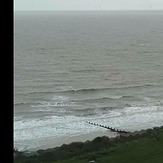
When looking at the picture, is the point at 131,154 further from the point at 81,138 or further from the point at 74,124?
the point at 74,124

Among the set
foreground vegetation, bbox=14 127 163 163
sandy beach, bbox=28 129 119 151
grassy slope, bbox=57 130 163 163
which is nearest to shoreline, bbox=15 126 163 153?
sandy beach, bbox=28 129 119 151

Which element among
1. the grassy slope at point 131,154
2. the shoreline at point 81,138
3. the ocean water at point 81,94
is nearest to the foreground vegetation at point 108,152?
the grassy slope at point 131,154

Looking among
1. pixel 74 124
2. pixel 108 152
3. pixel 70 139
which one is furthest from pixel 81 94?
pixel 108 152

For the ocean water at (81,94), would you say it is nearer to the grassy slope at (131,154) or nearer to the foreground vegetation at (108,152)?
the foreground vegetation at (108,152)

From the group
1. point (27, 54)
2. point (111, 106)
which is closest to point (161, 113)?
point (111, 106)
